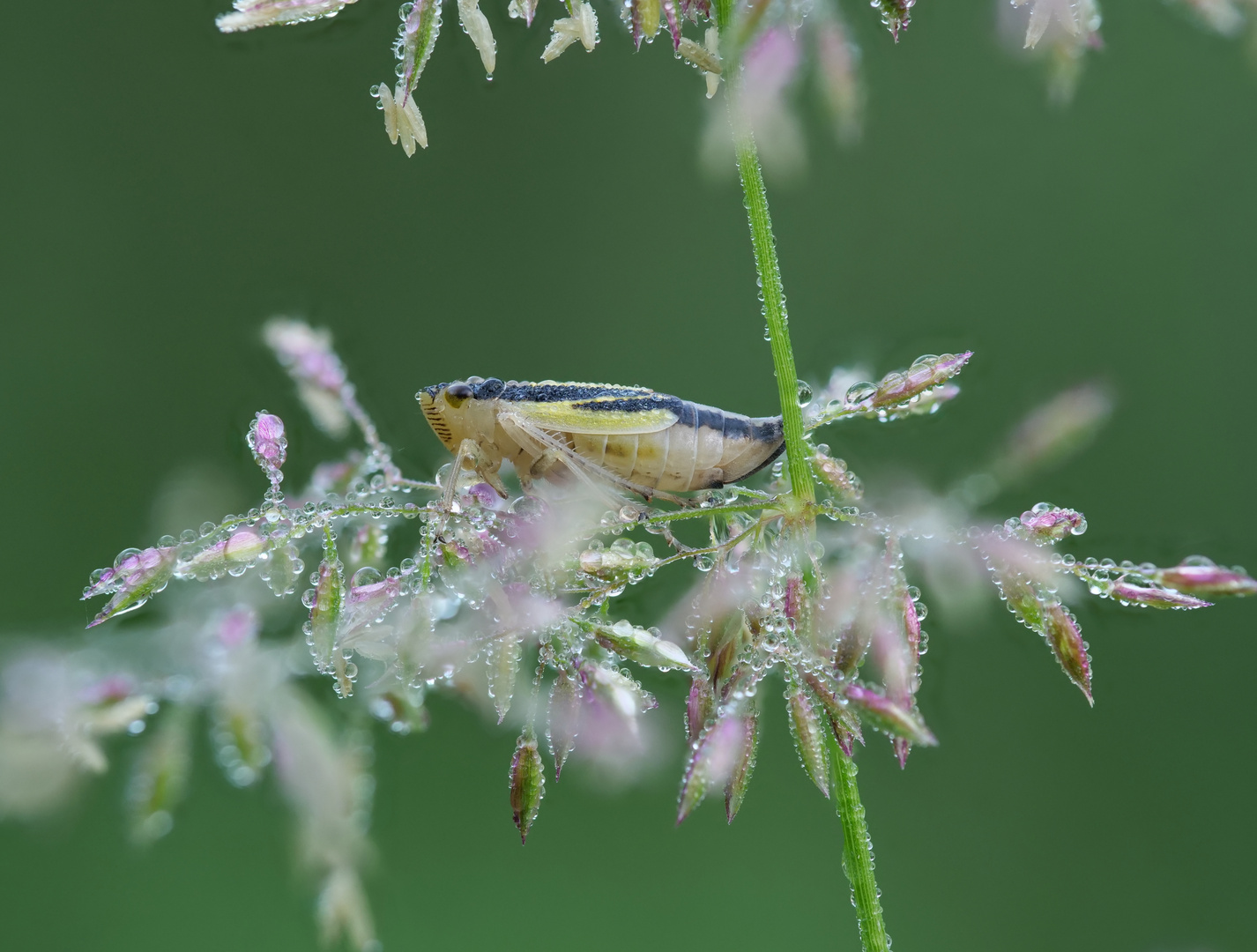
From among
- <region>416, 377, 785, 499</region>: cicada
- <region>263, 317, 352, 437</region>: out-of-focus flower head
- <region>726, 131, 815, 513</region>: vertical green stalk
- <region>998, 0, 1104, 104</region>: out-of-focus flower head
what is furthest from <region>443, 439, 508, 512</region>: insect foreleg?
<region>998, 0, 1104, 104</region>: out-of-focus flower head

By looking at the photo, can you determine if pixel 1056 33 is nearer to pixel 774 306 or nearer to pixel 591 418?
pixel 774 306

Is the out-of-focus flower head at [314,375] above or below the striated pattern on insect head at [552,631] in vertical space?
above

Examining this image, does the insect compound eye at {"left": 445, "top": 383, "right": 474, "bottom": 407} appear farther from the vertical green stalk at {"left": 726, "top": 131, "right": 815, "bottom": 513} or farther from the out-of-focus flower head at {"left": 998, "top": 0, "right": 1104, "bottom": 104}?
the out-of-focus flower head at {"left": 998, "top": 0, "right": 1104, "bottom": 104}

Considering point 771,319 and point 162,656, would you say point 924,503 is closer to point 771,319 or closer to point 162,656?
point 771,319

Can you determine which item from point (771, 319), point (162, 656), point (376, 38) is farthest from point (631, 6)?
point (376, 38)

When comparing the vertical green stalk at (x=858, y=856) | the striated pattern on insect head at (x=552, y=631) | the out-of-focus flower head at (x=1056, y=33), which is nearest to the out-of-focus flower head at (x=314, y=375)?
the striated pattern on insect head at (x=552, y=631)

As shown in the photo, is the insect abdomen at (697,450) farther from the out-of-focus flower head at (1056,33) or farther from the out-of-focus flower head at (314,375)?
the out-of-focus flower head at (1056,33)
